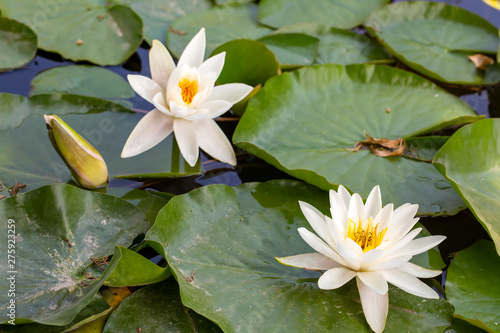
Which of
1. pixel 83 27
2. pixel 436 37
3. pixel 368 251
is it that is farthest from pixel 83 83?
pixel 436 37

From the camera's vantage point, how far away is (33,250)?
1.55 metres

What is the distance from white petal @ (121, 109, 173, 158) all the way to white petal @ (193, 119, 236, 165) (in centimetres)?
14

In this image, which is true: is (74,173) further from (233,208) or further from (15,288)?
(233,208)

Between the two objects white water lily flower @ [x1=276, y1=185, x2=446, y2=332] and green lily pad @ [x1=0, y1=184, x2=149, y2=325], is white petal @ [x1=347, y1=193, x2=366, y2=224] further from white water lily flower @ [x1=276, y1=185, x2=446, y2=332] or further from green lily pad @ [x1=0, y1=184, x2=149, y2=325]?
green lily pad @ [x1=0, y1=184, x2=149, y2=325]

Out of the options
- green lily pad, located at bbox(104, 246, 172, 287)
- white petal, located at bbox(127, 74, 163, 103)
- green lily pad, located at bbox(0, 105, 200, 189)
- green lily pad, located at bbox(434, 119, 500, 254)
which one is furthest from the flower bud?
green lily pad, located at bbox(434, 119, 500, 254)

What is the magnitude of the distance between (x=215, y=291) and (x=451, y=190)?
4.00 ft

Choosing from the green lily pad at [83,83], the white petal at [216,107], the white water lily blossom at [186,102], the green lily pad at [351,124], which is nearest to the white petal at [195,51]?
the white water lily blossom at [186,102]

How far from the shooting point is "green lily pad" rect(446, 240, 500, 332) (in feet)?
4.97

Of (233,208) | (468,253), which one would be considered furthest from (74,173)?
(468,253)

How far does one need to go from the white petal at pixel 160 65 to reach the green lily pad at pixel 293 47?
2.86 feet

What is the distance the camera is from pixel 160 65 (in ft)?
6.61

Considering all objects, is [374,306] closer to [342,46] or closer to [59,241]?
[59,241]

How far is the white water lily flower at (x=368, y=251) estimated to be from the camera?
1445 millimetres

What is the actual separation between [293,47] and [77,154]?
156 cm
